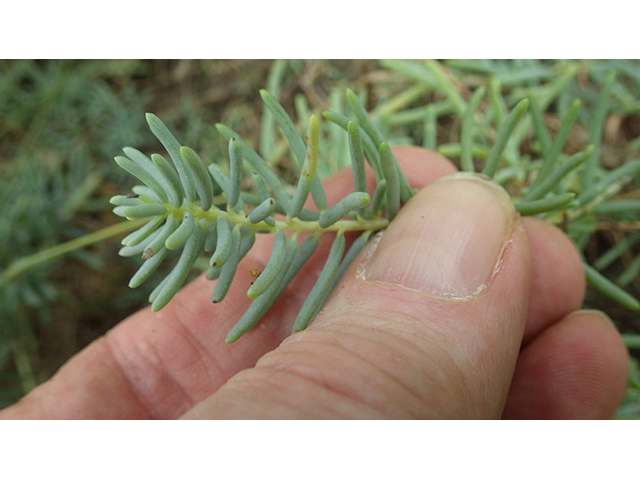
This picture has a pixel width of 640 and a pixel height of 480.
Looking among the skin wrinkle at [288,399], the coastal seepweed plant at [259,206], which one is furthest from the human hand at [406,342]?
the coastal seepweed plant at [259,206]

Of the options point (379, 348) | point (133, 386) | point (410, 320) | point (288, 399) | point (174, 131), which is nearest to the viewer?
point (288, 399)

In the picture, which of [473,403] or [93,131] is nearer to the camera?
[473,403]

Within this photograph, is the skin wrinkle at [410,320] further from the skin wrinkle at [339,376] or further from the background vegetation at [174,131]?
the background vegetation at [174,131]

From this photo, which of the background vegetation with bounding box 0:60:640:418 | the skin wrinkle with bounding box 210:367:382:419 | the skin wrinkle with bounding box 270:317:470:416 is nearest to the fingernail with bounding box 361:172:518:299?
the skin wrinkle with bounding box 270:317:470:416

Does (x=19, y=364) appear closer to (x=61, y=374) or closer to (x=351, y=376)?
(x=61, y=374)

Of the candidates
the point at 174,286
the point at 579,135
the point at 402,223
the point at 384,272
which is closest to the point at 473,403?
the point at 384,272

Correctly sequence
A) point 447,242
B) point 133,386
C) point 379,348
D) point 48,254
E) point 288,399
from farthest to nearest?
1. point 48,254
2. point 133,386
3. point 447,242
4. point 379,348
5. point 288,399

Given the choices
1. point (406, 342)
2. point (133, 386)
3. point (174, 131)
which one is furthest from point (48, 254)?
point (406, 342)

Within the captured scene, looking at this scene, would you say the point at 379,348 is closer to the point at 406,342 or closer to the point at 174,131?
the point at 406,342
